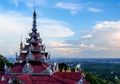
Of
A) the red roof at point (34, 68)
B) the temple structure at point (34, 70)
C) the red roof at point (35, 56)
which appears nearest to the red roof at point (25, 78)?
the temple structure at point (34, 70)

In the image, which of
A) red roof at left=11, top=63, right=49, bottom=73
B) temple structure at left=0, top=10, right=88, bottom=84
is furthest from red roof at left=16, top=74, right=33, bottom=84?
red roof at left=11, top=63, right=49, bottom=73

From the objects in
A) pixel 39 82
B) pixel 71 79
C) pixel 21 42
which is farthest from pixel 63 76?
pixel 21 42

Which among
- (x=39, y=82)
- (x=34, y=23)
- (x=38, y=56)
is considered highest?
(x=34, y=23)

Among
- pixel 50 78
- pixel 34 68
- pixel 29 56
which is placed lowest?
pixel 50 78

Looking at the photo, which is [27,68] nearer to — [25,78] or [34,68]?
[34,68]

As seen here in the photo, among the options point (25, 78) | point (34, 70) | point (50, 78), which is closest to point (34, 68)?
point (34, 70)

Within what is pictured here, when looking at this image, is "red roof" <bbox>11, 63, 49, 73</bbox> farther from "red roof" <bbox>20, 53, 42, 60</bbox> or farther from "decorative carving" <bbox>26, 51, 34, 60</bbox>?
"decorative carving" <bbox>26, 51, 34, 60</bbox>

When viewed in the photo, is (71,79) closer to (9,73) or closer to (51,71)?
(51,71)

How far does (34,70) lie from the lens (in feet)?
198

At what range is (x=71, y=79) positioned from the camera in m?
60.3

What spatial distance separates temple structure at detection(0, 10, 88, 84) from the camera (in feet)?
188

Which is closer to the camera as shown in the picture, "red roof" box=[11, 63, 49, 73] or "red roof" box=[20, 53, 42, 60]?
"red roof" box=[11, 63, 49, 73]

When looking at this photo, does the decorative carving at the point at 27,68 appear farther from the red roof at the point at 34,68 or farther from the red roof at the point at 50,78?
the red roof at the point at 50,78

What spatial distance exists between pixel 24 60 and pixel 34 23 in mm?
6138
